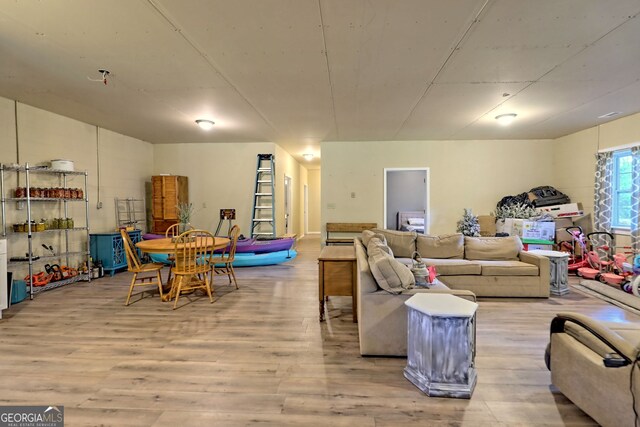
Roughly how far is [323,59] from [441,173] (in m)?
4.97

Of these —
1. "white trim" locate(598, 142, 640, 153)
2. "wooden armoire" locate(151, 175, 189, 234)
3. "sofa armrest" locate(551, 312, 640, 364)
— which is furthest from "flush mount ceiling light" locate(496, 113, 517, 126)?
"wooden armoire" locate(151, 175, 189, 234)

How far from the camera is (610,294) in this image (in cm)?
425

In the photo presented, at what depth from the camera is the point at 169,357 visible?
2611 mm

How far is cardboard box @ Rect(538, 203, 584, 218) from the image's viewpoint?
5.99 m

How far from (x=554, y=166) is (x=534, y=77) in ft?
14.4

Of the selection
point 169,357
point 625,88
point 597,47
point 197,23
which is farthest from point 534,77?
point 169,357

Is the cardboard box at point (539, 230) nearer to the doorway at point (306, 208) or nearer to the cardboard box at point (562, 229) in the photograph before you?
the cardboard box at point (562, 229)

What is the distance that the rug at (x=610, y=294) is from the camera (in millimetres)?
3796

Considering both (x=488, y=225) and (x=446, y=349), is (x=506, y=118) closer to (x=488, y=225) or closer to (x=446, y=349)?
(x=488, y=225)

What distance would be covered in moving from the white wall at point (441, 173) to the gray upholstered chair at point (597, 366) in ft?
17.4

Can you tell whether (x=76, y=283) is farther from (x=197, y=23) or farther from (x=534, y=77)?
(x=534, y=77)

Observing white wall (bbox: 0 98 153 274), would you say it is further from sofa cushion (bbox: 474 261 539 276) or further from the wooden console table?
sofa cushion (bbox: 474 261 539 276)

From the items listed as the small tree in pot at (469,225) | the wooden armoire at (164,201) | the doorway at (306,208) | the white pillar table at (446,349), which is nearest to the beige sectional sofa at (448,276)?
the white pillar table at (446,349)

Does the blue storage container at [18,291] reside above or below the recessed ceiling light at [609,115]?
below
